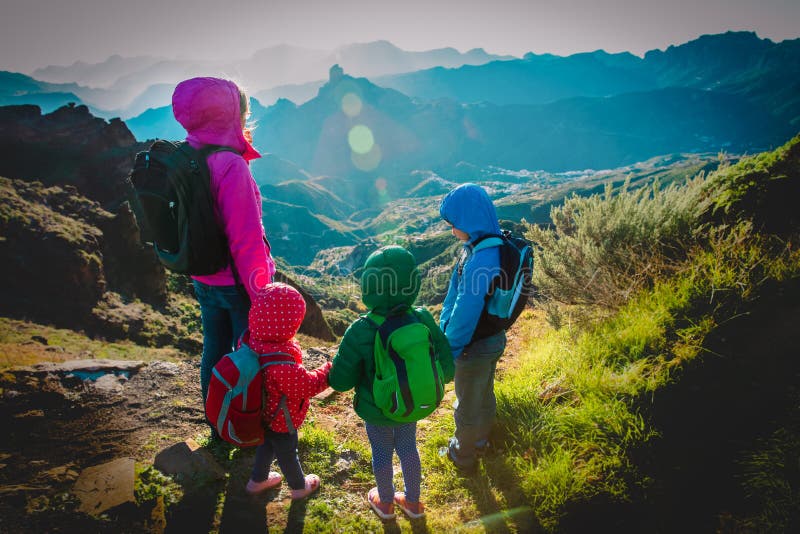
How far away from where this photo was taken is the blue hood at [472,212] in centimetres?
256

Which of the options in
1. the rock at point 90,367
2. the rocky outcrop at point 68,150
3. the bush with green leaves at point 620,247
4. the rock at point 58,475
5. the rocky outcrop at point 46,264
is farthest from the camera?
the rocky outcrop at point 68,150

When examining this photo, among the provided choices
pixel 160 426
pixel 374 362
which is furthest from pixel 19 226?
pixel 374 362

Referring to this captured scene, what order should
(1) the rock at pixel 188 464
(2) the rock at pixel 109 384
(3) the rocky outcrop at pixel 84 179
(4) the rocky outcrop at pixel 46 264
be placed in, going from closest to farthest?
1. (1) the rock at pixel 188 464
2. (2) the rock at pixel 109 384
3. (4) the rocky outcrop at pixel 46 264
4. (3) the rocky outcrop at pixel 84 179

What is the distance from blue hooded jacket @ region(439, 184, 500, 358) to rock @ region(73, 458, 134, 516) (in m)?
2.33

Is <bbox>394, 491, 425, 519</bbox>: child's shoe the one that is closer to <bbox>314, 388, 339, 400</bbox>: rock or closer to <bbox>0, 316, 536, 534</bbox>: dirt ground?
<bbox>0, 316, 536, 534</bbox>: dirt ground

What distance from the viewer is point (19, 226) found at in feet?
53.5

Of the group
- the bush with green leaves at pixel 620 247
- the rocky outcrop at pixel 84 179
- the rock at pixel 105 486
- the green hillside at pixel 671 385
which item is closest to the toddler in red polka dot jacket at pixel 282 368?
the rock at pixel 105 486

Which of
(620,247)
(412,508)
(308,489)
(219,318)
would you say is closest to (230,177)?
(219,318)

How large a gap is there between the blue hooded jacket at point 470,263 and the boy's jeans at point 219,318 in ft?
4.74

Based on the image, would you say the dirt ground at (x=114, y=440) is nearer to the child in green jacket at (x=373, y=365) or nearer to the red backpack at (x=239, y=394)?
the child in green jacket at (x=373, y=365)

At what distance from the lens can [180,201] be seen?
7.14 ft

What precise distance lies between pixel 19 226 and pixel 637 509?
23.5 meters

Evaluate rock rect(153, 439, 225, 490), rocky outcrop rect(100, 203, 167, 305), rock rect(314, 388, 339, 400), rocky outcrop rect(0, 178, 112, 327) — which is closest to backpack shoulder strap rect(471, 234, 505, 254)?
rock rect(153, 439, 225, 490)

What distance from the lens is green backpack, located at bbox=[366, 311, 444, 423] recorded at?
2025mm
